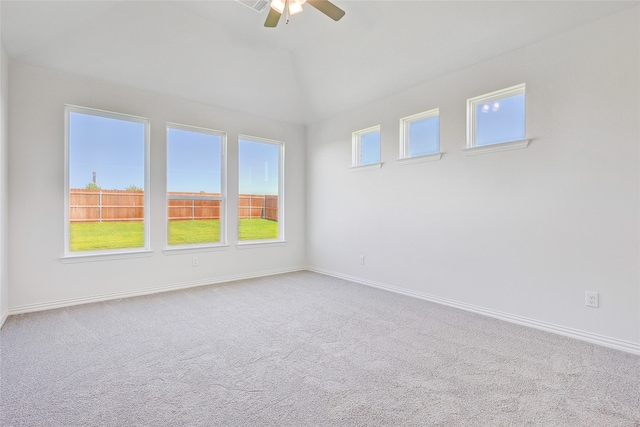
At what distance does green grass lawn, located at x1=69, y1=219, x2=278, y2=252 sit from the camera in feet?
12.0

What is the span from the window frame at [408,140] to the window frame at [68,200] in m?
3.43

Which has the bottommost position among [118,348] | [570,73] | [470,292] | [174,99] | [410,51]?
[118,348]

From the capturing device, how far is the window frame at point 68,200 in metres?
3.49

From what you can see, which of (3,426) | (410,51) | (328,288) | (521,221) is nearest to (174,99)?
(410,51)

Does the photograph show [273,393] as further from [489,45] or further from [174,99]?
[174,99]

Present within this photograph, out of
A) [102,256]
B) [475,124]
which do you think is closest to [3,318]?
[102,256]

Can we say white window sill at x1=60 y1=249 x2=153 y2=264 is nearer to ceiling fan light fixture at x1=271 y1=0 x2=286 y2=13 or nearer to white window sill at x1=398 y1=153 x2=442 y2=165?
ceiling fan light fixture at x1=271 y1=0 x2=286 y2=13

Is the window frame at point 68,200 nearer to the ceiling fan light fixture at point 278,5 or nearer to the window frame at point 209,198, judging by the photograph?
the window frame at point 209,198

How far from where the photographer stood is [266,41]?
405 centimetres

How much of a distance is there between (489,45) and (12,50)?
4.84 m

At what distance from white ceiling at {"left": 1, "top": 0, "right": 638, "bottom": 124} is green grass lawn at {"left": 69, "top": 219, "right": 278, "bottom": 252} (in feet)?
5.96

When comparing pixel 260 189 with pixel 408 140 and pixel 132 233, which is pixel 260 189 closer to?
pixel 132 233

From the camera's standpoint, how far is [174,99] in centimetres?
420

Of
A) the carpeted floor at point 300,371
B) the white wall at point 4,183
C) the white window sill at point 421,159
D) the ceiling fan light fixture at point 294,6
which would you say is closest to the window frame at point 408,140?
the white window sill at point 421,159
